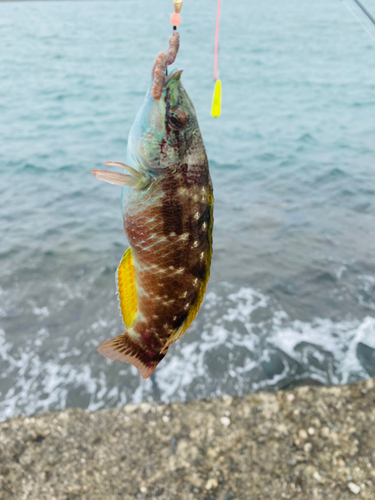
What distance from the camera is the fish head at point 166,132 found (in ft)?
6.37

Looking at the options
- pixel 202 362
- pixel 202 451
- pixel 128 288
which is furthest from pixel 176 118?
pixel 202 362

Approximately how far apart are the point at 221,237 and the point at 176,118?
24.3 ft

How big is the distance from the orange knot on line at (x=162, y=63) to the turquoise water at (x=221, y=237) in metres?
4.37

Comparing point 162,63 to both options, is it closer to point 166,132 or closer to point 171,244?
point 166,132

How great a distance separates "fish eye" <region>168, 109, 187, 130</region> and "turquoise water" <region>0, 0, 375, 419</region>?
424 centimetres

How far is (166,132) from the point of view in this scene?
194 centimetres

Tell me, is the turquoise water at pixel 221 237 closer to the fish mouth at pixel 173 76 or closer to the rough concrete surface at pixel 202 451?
the rough concrete surface at pixel 202 451

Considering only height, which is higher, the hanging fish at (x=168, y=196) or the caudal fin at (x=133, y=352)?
the hanging fish at (x=168, y=196)

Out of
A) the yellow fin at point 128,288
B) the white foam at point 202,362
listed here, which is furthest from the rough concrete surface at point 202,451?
the yellow fin at point 128,288

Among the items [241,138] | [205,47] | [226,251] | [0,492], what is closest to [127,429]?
[0,492]

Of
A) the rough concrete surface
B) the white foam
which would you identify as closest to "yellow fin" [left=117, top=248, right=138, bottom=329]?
the rough concrete surface

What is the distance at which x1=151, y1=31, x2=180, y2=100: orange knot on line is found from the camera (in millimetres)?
1774

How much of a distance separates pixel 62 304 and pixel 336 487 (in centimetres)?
505

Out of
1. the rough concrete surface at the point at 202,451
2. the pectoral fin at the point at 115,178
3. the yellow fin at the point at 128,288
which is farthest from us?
the rough concrete surface at the point at 202,451
